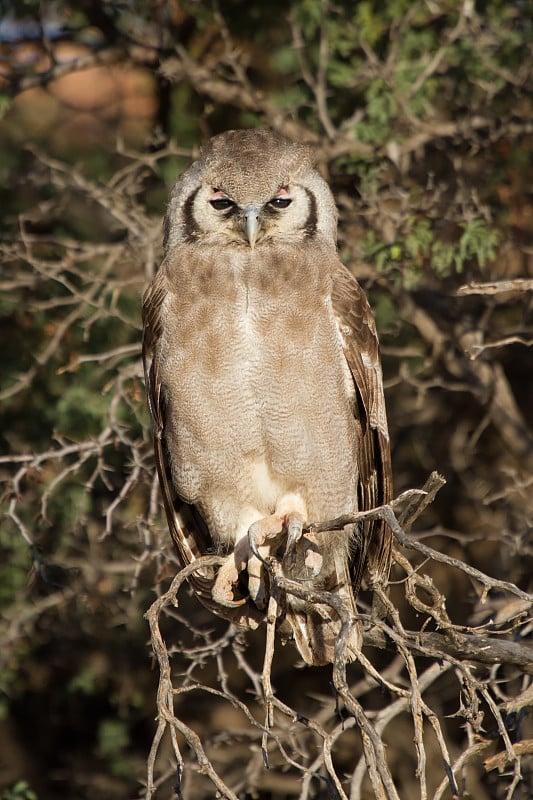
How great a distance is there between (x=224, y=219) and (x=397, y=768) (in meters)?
2.99

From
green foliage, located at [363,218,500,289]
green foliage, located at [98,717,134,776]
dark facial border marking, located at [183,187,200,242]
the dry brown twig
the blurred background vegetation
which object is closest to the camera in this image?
the dry brown twig

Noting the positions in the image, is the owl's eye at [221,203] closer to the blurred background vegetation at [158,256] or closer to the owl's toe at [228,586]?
the blurred background vegetation at [158,256]

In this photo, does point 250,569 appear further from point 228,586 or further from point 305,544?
point 305,544

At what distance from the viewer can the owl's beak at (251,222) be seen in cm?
335

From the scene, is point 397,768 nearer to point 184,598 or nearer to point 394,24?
point 184,598

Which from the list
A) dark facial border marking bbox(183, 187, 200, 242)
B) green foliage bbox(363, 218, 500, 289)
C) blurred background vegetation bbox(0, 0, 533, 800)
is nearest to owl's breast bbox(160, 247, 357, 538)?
dark facial border marking bbox(183, 187, 200, 242)

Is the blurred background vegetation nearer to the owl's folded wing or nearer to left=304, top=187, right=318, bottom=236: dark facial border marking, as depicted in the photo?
the owl's folded wing

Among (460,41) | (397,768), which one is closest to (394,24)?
(460,41)

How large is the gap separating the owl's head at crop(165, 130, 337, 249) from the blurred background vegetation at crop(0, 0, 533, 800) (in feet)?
2.00

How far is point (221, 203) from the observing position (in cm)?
348

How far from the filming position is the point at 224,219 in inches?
137

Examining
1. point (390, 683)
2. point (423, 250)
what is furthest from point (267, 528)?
point (423, 250)

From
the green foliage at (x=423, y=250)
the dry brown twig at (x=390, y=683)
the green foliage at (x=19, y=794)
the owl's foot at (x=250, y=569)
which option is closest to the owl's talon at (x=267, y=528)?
the owl's foot at (x=250, y=569)

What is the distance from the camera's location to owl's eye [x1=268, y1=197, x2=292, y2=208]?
3.47 meters
